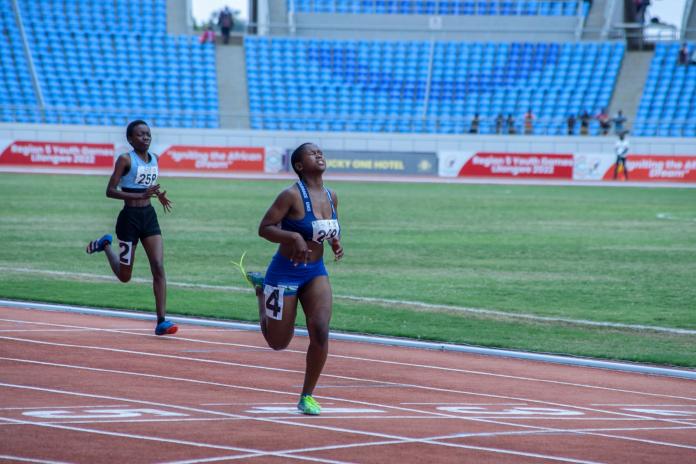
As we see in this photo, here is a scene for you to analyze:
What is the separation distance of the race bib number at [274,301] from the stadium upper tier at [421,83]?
42.4 m

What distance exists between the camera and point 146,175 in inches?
457

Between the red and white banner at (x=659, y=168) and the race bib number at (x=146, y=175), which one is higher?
the race bib number at (x=146, y=175)

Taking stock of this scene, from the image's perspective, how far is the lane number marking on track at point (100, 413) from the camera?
7395 mm

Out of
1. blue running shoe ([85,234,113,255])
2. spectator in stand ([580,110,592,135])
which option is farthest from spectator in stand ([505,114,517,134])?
blue running shoe ([85,234,113,255])

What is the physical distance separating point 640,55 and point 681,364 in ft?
149

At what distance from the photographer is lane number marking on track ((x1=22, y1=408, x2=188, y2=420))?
291 inches

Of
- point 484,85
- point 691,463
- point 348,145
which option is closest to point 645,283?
point 691,463

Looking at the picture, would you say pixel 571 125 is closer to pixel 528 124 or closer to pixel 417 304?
pixel 528 124

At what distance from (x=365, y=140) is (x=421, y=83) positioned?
20.4 ft

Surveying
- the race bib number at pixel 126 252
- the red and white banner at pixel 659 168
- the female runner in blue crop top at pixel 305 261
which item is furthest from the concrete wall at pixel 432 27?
the female runner in blue crop top at pixel 305 261

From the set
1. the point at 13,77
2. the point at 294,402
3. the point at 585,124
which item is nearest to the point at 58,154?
the point at 13,77

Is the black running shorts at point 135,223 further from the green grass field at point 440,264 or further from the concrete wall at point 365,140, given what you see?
the concrete wall at point 365,140

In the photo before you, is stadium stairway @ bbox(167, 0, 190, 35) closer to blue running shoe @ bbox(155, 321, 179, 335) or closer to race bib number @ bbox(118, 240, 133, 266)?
race bib number @ bbox(118, 240, 133, 266)

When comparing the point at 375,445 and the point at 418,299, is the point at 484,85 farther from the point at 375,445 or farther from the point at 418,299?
the point at 375,445
